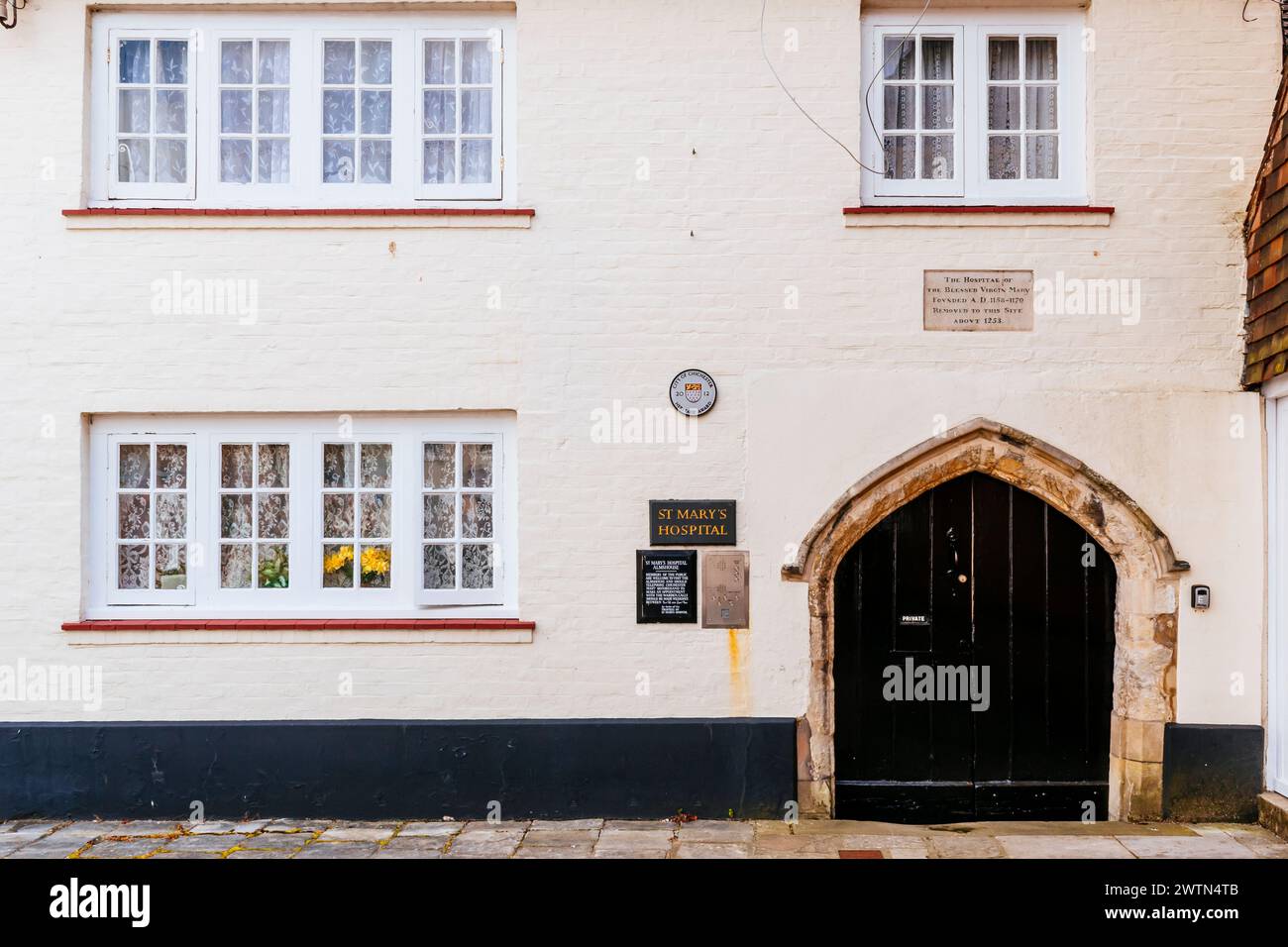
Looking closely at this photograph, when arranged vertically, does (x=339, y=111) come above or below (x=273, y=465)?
above

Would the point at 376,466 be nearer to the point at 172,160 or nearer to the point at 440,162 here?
the point at 440,162

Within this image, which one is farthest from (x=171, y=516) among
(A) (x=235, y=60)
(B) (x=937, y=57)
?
(B) (x=937, y=57)

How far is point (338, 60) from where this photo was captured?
→ 7.79 metres

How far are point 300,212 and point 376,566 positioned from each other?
2353 millimetres

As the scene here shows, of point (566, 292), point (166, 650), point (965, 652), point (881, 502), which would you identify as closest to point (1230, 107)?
point (881, 502)

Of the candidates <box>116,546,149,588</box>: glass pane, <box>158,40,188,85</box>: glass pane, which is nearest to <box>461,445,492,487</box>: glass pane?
<box>116,546,149,588</box>: glass pane

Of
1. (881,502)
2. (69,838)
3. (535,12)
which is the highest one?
(535,12)

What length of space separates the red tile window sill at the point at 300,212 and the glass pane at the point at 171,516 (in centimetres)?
185

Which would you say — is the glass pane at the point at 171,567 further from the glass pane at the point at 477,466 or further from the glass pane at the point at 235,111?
the glass pane at the point at 235,111

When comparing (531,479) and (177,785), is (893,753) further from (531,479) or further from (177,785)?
(177,785)

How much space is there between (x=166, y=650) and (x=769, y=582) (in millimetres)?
3939

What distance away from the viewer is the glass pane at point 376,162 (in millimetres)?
7789

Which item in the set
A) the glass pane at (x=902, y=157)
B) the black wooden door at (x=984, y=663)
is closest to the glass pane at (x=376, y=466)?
the black wooden door at (x=984, y=663)

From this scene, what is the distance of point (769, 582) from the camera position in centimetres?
755
